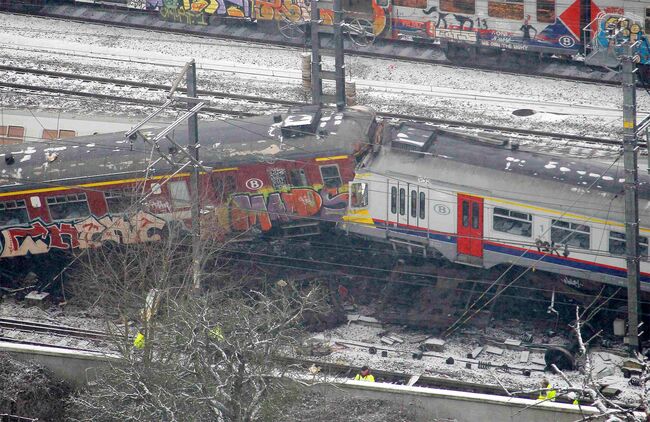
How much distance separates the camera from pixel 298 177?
24719mm

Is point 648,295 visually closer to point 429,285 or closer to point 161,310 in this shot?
point 429,285

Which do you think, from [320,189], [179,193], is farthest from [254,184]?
[179,193]

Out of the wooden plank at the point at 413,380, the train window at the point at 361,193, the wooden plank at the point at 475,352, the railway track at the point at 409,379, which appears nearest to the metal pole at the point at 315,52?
the train window at the point at 361,193

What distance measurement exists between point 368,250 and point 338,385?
17.6ft

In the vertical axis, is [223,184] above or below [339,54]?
below

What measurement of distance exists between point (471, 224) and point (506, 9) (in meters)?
10.0

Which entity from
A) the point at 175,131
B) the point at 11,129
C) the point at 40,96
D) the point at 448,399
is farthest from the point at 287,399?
the point at 40,96

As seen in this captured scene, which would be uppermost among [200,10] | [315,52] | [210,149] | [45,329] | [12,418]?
[315,52]

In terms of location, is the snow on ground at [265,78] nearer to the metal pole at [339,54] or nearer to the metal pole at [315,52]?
the metal pole at [315,52]

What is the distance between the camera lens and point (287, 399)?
1856 cm

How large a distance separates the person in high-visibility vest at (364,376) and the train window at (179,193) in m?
5.21

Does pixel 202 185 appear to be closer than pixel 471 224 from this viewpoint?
No

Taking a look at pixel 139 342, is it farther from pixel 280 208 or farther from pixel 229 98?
pixel 229 98

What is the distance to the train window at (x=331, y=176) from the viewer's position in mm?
24641
